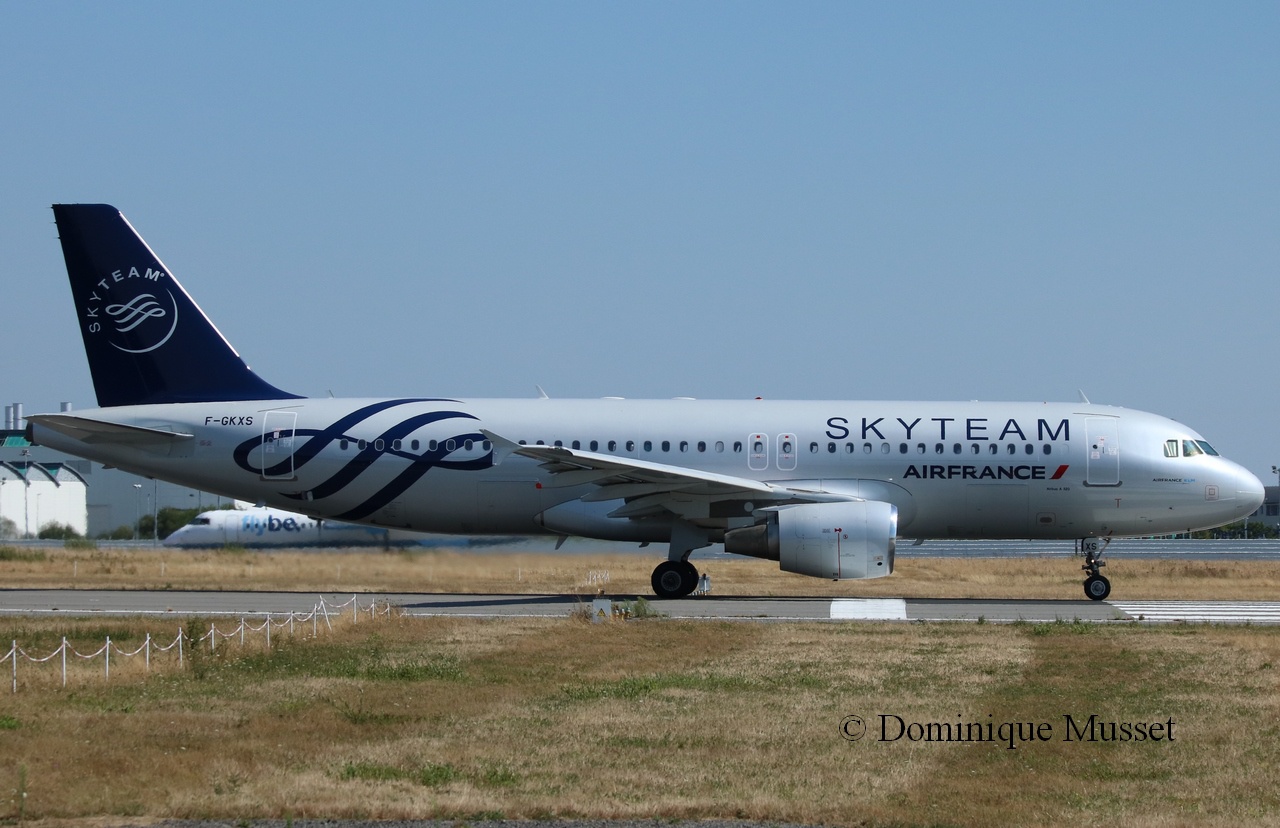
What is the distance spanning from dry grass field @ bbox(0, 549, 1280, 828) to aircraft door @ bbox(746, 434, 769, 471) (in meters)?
6.54

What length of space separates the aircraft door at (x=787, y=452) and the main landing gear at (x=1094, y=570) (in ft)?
22.0

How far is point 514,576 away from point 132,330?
11.9 m

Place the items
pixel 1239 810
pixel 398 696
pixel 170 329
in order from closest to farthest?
pixel 1239 810, pixel 398 696, pixel 170 329

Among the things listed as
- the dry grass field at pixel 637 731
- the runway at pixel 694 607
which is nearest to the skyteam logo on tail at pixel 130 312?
the runway at pixel 694 607

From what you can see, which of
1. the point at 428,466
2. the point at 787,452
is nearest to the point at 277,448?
the point at 428,466

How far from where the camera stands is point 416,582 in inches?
1256

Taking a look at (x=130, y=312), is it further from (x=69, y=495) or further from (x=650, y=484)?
(x=69, y=495)

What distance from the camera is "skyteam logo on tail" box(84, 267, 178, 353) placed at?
29578 mm

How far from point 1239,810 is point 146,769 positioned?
8.21 metres

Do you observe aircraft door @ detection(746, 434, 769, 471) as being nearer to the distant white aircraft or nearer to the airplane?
the airplane

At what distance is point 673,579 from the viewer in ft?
91.7

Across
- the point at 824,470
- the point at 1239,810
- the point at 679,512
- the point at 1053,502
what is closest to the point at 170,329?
the point at 679,512

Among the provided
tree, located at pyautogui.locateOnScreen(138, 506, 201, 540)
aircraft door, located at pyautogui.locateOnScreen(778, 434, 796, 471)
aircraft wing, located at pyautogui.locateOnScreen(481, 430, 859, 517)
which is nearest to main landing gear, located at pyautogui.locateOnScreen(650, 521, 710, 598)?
aircraft wing, located at pyautogui.locateOnScreen(481, 430, 859, 517)

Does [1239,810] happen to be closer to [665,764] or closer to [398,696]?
[665,764]
